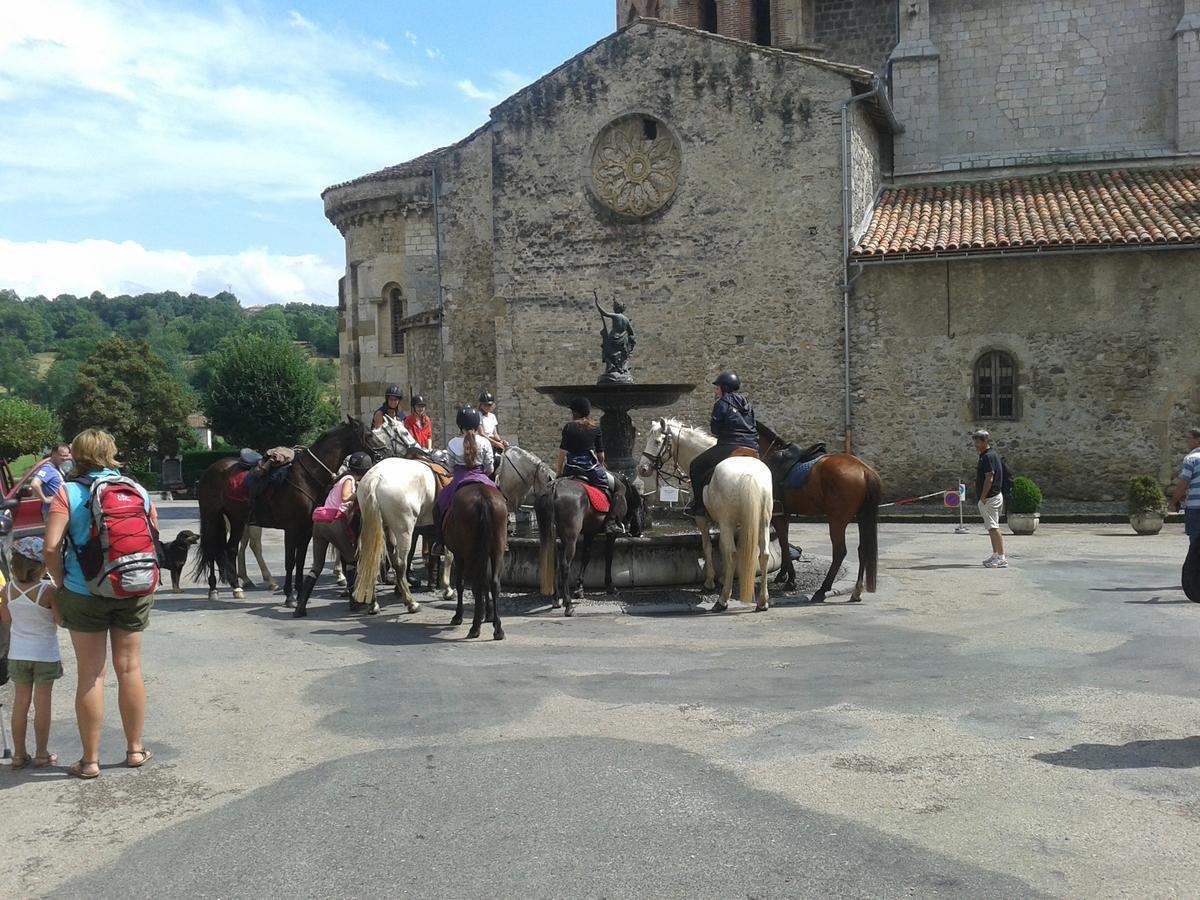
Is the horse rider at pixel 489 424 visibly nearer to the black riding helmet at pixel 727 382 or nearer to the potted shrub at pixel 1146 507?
the black riding helmet at pixel 727 382

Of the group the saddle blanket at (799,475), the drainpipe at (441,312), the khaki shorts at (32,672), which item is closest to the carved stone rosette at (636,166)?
the drainpipe at (441,312)

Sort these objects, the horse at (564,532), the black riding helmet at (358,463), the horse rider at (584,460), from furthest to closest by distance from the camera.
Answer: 1. the black riding helmet at (358,463)
2. the horse rider at (584,460)
3. the horse at (564,532)

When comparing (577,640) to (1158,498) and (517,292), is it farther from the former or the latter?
(517,292)

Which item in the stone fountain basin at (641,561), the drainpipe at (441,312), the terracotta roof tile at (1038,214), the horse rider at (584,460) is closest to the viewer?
the horse rider at (584,460)

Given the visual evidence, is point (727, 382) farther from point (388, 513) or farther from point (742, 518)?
point (388, 513)

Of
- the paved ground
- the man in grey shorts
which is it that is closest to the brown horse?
the paved ground

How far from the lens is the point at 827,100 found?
24.0m

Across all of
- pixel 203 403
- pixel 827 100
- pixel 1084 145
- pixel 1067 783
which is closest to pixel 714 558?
pixel 1067 783

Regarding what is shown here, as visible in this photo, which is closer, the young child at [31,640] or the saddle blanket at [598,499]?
the young child at [31,640]

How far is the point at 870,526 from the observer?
40.0 feet

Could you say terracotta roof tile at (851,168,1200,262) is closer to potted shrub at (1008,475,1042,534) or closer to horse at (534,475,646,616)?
potted shrub at (1008,475,1042,534)

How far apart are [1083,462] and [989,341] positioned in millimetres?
3137

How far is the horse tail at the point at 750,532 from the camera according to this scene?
37.1 ft

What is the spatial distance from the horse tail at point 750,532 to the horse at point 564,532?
5.22 ft
